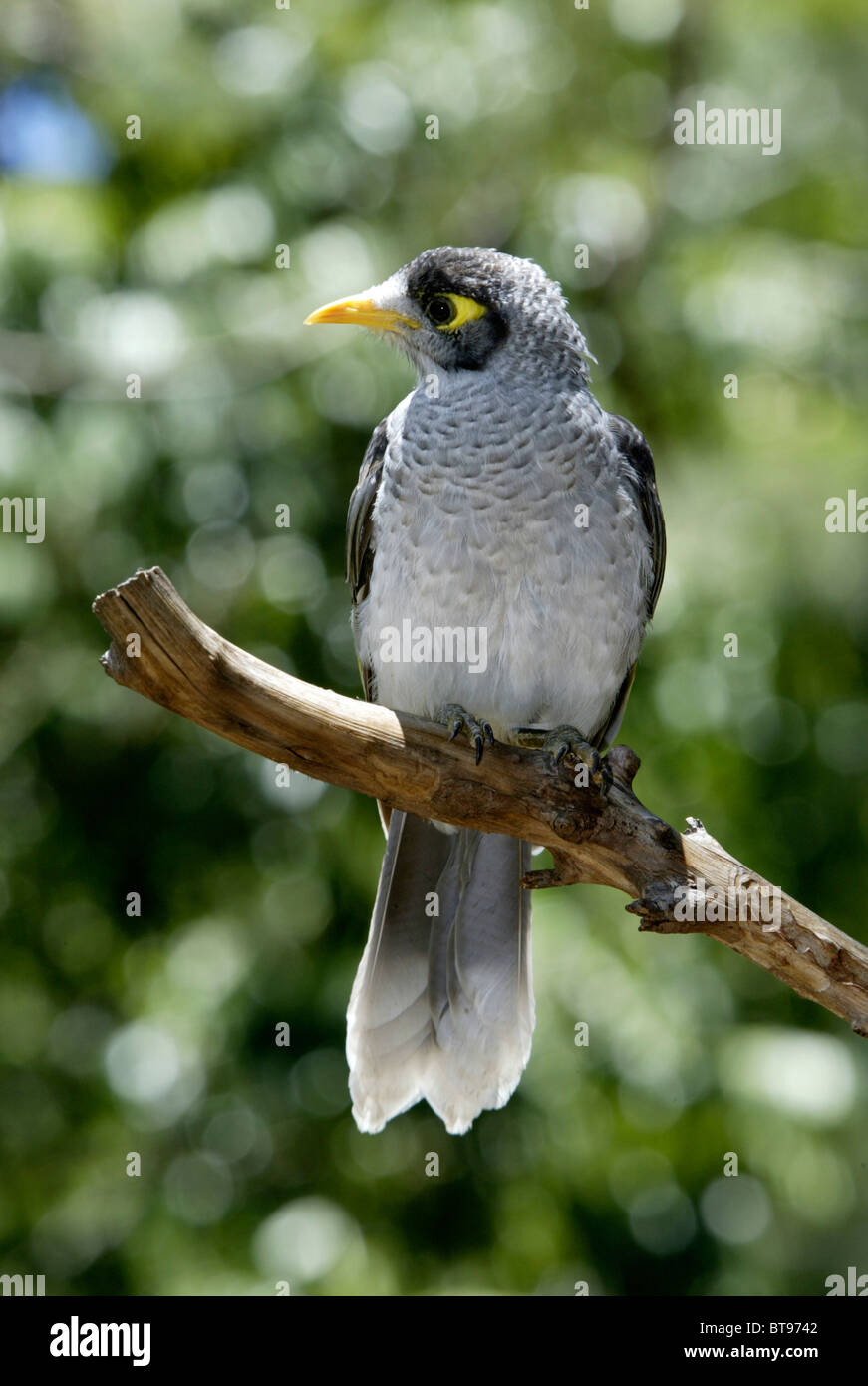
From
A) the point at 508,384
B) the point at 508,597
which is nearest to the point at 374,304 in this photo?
the point at 508,384

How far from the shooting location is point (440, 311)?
334cm

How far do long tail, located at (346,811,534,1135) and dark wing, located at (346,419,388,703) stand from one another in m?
0.56

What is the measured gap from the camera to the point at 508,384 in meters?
3.23

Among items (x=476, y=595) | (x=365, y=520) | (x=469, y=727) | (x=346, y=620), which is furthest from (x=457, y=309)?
(x=346, y=620)

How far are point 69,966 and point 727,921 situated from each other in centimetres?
324

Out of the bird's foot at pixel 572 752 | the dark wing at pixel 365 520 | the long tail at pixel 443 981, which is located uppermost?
the dark wing at pixel 365 520

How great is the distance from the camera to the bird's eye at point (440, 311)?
131 inches

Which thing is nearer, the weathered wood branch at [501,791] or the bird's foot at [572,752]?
the weathered wood branch at [501,791]

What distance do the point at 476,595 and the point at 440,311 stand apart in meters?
0.78

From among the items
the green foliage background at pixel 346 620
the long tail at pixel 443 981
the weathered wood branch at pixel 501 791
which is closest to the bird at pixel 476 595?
the long tail at pixel 443 981

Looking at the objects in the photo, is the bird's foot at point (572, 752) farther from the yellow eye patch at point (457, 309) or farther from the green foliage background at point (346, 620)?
the green foliage background at point (346, 620)

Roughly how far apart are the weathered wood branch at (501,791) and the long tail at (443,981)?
0.65m

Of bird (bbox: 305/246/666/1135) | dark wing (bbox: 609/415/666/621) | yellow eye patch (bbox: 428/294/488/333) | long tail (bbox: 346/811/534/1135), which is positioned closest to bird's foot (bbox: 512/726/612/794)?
bird (bbox: 305/246/666/1135)

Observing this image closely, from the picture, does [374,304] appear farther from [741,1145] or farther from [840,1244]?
[840,1244]
